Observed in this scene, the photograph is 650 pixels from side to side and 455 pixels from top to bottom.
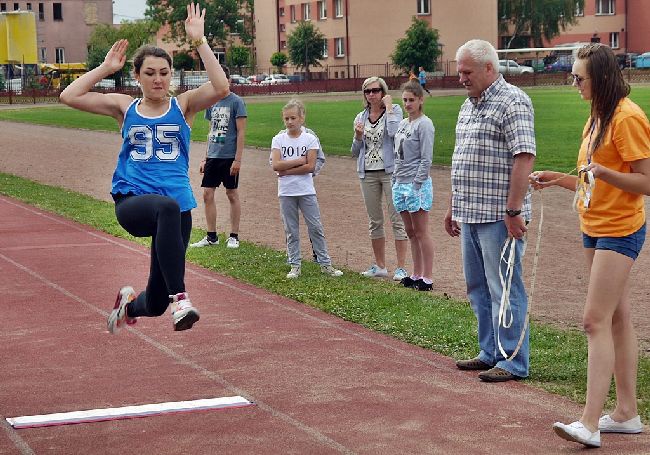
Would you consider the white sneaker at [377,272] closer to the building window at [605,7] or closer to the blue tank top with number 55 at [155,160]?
the blue tank top with number 55 at [155,160]

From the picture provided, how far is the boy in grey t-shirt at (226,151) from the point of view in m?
14.4

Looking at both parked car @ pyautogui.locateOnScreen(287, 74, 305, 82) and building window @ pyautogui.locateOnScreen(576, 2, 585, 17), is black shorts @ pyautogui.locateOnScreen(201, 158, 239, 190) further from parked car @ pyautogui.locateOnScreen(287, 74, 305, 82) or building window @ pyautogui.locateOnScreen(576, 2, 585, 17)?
building window @ pyautogui.locateOnScreen(576, 2, 585, 17)

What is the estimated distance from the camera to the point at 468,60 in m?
7.53

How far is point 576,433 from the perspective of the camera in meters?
5.98

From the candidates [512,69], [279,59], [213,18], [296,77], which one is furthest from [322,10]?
[213,18]

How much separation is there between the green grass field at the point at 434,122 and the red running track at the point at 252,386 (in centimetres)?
1473

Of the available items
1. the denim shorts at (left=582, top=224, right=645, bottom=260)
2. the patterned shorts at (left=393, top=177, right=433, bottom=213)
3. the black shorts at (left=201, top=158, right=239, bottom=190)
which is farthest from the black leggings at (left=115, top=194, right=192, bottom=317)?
the black shorts at (left=201, top=158, right=239, bottom=190)

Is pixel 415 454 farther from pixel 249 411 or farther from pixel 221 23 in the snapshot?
pixel 221 23

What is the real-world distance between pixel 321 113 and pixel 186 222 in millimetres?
43261

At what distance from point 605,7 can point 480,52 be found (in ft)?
359

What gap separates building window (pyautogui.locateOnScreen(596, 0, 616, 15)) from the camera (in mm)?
111500

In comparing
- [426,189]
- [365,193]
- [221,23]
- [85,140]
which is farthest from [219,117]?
[221,23]

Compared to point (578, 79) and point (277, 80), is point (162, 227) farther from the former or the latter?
point (277, 80)

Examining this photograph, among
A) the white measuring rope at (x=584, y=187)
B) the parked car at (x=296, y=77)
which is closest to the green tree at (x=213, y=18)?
the parked car at (x=296, y=77)
